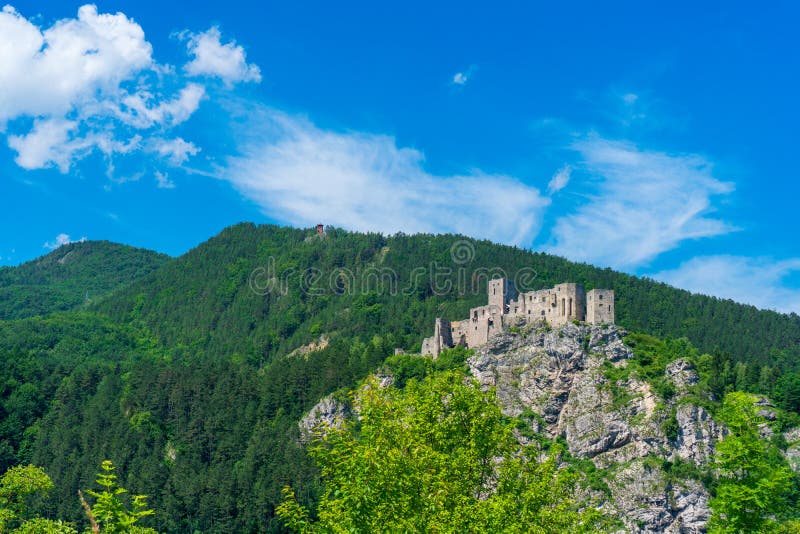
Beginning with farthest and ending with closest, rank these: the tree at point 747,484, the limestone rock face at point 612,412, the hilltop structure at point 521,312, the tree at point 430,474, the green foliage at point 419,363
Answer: the green foliage at point 419,363
the hilltop structure at point 521,312
the limestone rock face at point 612,412
the tree at point 747,484
the tree at point 430,474

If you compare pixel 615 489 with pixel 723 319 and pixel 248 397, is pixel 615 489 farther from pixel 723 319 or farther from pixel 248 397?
pixel 723 319

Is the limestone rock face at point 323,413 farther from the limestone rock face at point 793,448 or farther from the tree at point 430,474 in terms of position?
the tree at point 430,474

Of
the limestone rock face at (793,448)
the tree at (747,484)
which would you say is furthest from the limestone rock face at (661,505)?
the tree at (747,484)

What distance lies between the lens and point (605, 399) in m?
112

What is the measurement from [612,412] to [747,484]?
7903 centimetres

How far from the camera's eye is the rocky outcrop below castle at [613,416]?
102 meters

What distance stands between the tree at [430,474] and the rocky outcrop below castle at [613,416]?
70369 mm

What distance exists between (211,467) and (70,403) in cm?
4542

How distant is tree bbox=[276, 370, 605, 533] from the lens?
2958 cm

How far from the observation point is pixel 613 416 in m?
110

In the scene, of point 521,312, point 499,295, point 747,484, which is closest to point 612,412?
point 521,312

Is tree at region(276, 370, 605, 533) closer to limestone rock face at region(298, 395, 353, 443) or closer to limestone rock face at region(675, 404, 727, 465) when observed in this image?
limestone rock face at region(675, 404, 727, 465)

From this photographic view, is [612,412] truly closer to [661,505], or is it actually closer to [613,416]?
[613,416]

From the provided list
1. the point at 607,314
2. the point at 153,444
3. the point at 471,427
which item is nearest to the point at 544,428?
the point at 607,314
